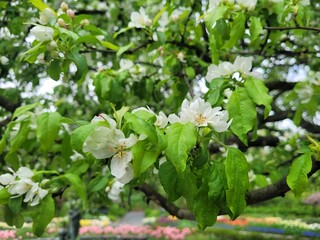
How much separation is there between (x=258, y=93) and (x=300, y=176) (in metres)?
0.31

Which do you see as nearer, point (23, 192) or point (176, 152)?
point (176, 152)

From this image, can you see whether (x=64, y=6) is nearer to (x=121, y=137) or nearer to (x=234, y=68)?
(x=234, y=68)

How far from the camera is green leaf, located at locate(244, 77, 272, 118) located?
1.36m

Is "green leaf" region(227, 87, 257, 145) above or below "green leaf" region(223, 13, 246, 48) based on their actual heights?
below

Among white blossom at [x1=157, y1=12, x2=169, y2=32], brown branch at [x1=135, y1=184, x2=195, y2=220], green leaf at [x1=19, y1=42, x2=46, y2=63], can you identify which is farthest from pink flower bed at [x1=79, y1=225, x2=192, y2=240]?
white blossom at [x1=157, y1=12, x2=169, y2=32]

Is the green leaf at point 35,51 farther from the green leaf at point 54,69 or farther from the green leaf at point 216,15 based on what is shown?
the green leaf at point 216,15

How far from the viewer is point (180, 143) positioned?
0.95 metres

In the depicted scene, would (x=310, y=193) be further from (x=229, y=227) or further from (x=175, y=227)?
(x=175, y=227)

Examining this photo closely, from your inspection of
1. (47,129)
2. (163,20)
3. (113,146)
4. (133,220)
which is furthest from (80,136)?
(133,220)

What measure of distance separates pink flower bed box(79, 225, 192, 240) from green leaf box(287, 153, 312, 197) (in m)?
0.66

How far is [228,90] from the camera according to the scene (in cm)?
161

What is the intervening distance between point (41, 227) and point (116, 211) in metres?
2.20

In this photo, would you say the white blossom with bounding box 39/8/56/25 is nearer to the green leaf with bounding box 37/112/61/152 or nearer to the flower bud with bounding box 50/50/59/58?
the flower bud with bounding box 50/50/59/58

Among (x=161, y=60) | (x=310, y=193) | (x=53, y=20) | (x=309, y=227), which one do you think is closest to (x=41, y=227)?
(x=53, y=20)
